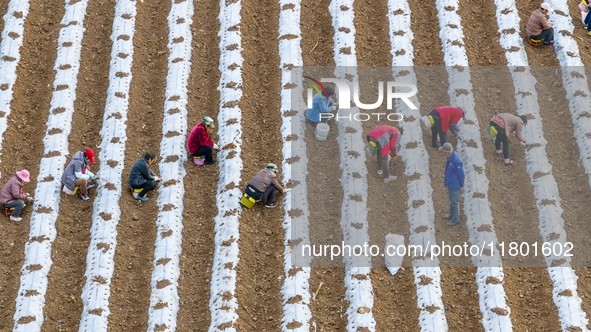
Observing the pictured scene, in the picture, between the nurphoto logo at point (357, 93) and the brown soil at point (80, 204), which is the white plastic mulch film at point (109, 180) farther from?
the nurphoto logo at point (357, 93)

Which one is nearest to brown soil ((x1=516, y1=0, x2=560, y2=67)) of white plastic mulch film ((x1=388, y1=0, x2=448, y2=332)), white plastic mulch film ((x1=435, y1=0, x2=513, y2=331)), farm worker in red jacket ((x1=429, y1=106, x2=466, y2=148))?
white plastic mulch film ((x1=435, y1=0, x2=513, y2=331))

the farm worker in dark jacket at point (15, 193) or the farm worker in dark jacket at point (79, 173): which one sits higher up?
the farm worker in dark jacket at point (79, 173)

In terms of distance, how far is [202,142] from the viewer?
17.2 metres

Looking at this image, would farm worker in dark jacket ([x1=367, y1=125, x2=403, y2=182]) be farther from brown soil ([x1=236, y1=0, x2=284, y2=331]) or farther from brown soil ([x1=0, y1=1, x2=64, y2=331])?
brown soil ([x1=0, y1=1, x2=64, y2=331])

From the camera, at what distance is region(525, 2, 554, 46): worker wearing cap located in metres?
19.4

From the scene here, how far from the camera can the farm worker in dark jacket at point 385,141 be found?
16.7 m

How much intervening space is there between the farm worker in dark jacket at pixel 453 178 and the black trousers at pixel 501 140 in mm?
1678

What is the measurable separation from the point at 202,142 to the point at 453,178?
16.9 ft

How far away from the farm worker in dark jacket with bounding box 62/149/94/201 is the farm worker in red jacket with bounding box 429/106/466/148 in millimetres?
7058

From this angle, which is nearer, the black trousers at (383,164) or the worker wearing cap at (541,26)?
the black trousers at (383,164)

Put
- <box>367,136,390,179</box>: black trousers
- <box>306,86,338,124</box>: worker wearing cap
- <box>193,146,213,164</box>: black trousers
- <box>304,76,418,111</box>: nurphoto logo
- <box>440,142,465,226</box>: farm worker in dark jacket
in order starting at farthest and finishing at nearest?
<box>304,76,418,111</box>: nurphoto logo → <box>306,86,338,124</box>: worker wearing cap → <box>193,146,213,164</box>: black trousers → <box>367,136,390,179</box>: black trousers → <box>440,142,465,226</box>: farm worker in dark jacket

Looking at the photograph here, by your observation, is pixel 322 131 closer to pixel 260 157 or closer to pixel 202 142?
pixel 260 157

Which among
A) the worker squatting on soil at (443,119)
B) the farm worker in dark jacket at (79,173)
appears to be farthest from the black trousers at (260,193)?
the worker squatting on soil at (443,119)

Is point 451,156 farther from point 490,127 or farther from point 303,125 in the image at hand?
point 303,125
